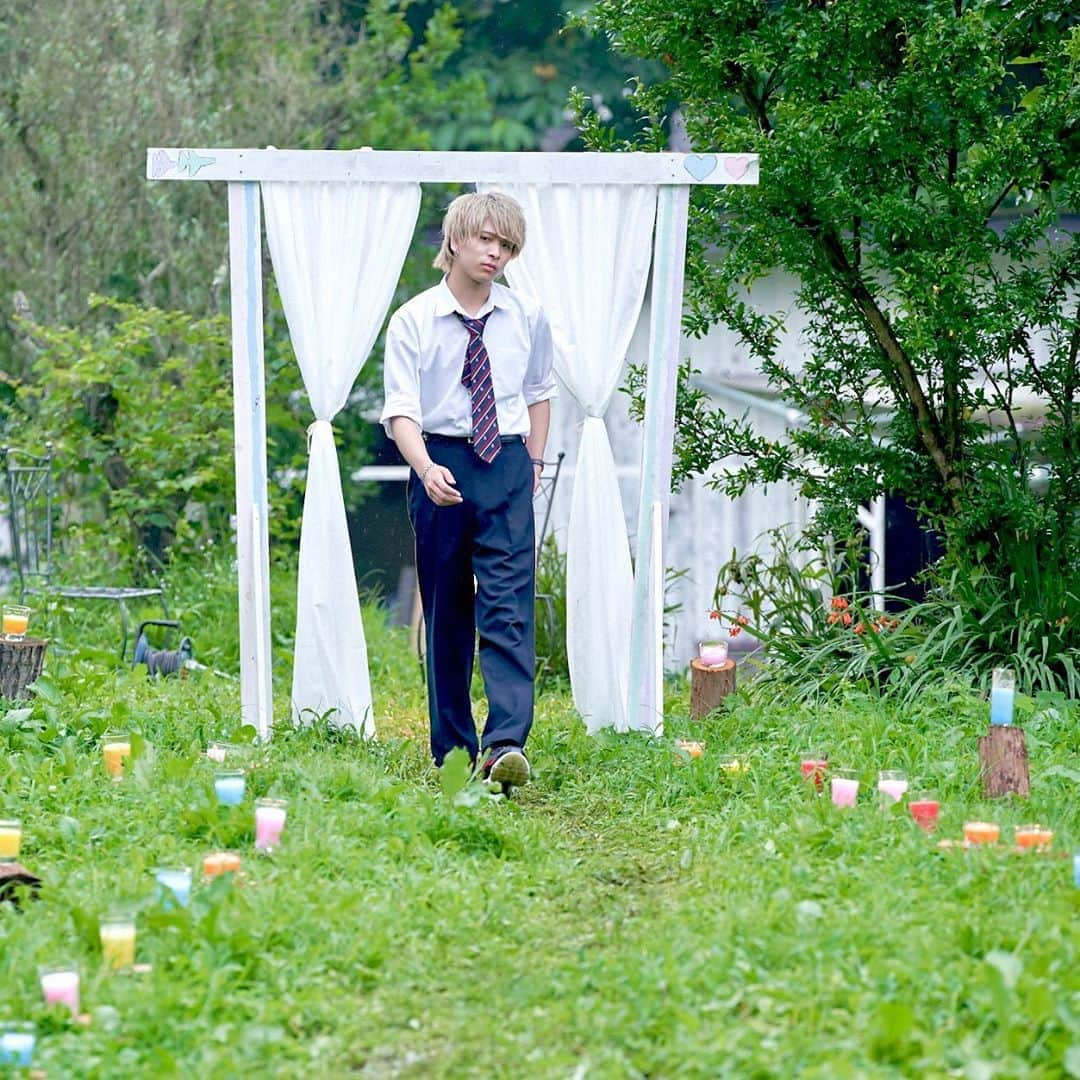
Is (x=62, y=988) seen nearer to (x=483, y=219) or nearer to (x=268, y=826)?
(x=268, y=826)

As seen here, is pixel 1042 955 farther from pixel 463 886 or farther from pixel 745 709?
pixel 745 709

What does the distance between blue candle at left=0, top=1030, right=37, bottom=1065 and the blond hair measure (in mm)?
2693

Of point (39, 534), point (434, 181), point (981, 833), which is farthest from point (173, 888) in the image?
point (39, 534)

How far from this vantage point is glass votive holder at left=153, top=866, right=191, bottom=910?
3.30m

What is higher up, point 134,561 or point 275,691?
point 134,561

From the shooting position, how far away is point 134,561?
8.45m

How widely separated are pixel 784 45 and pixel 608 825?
A: 2.96 metres

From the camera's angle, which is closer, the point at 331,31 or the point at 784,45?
the point at 784,45

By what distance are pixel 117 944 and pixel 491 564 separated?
195 centimetres

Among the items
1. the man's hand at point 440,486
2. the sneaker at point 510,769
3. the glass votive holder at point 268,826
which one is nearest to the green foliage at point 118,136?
the man's hand at point 440,486

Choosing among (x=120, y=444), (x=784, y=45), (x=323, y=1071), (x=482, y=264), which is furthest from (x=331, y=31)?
(x=323, y=1071)

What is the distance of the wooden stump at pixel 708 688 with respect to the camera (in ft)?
18.2

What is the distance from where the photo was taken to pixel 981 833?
3.68 metres

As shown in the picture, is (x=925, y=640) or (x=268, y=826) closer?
(x=268, y=826)
